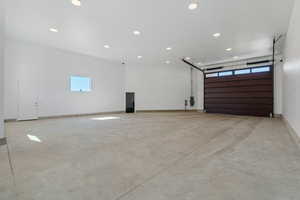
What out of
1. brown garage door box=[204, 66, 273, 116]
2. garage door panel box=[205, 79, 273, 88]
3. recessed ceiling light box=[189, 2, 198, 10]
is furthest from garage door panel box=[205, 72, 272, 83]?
recessed ceiling light box=[189, 2, 198, 10]

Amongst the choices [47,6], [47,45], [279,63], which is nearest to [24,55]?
[47,45]

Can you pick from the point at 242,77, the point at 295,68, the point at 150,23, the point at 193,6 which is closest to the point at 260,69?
the point at 242,77

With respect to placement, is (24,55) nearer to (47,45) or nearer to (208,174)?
(47,45)

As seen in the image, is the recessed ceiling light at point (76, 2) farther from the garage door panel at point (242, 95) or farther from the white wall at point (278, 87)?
the white wall at point (278, 87)

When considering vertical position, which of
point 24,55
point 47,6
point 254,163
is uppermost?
point 47,6

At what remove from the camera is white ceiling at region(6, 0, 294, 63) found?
3859 mm

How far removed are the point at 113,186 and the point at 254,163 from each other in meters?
2.06

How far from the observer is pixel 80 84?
336 inches

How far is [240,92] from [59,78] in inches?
405

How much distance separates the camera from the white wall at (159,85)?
1116 cm

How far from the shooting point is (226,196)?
144cm

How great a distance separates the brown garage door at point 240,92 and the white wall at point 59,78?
642 cm

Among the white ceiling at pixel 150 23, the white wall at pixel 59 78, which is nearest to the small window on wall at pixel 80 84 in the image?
the white wall at pixel 59 78

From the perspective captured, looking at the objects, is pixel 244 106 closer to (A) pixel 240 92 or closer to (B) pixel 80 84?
(A) pixel 240 92
